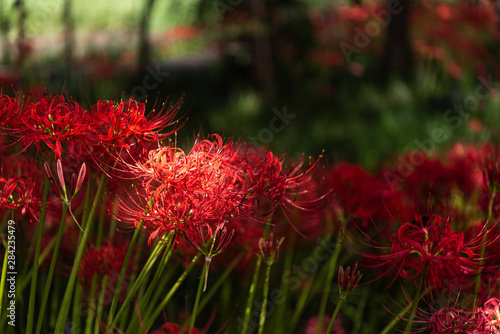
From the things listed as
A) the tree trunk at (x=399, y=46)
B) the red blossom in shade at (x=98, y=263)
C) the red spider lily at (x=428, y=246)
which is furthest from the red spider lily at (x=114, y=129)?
the tree trunk at (x=399, y=46)

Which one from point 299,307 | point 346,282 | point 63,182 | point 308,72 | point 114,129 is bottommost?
point 299,307

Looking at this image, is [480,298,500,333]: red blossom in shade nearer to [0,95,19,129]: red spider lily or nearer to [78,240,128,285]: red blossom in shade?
[78,240,128,285]: red blossom in shade

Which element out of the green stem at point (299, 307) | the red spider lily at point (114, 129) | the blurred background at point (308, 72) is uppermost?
the blurred background at point (308, 72)

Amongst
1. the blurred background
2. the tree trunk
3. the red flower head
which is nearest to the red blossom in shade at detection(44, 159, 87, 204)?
the red flower head

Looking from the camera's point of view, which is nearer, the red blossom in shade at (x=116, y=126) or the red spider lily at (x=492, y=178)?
the red blossom in shade at (x=116, y=126)

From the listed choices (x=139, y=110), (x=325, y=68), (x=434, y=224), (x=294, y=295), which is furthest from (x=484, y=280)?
(x=325, y=68)

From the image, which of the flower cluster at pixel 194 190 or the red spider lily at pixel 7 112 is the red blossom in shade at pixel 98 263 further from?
the red spider lily at pixel 7 112

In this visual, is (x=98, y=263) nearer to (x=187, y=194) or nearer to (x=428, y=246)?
(x=187, y=194)

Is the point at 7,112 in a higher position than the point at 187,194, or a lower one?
higher

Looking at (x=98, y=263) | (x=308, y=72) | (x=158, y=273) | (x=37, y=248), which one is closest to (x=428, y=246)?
(x=158, y=273)

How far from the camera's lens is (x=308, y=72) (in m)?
7.91

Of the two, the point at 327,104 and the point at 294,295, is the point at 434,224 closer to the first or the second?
the point at 294,295

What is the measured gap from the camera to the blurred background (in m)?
5.18

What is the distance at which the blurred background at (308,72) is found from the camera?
5184 millimetres
